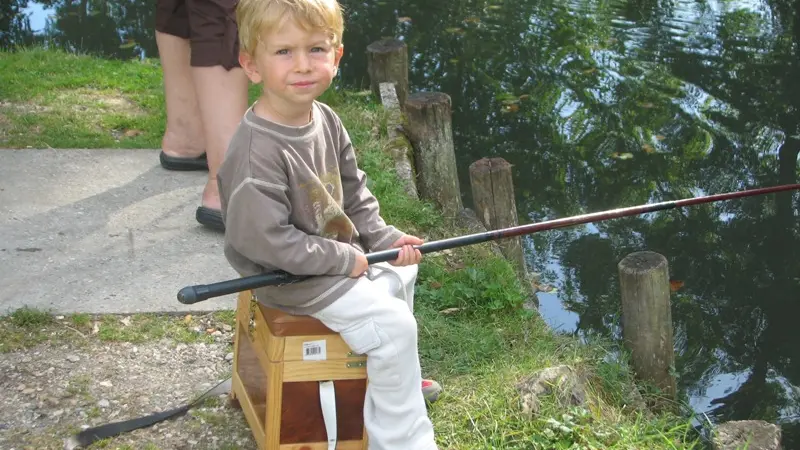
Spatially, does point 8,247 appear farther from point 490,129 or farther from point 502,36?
point 502,36

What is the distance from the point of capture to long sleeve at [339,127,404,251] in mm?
3195

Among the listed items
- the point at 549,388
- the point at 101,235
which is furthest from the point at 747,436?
the point at 101,235

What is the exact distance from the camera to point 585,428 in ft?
11.0

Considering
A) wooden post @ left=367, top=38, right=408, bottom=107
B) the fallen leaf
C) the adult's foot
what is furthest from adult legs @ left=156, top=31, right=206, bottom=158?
the fallen leaf

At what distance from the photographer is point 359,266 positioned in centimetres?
290

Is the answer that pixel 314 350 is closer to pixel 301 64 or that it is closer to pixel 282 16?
pixel 301 64

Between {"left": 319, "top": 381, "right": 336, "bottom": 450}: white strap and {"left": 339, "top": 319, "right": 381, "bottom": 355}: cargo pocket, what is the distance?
0.54ft

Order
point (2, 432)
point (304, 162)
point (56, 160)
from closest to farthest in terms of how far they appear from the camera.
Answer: point (304, 162)
point (2, 432)
point (56, 160)

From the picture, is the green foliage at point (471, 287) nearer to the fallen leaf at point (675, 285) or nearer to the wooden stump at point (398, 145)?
the wooden stump at point (398, 145)

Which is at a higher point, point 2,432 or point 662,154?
point 2,432

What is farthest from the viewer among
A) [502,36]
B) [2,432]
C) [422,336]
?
[502,36]

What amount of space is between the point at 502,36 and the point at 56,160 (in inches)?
191

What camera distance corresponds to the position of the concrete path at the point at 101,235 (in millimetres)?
4059

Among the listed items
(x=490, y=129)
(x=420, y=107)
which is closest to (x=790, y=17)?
(x=490, y=129)
